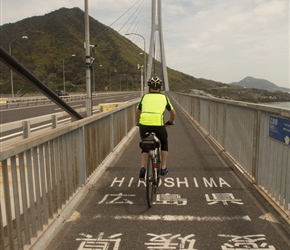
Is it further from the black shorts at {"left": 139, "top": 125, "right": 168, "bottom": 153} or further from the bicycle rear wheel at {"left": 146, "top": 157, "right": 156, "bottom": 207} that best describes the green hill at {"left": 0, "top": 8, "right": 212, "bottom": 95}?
the bicycle rear wheel at {"left": 146, "top": 157, "right": 156, "bottom": 207}

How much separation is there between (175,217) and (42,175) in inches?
74.1

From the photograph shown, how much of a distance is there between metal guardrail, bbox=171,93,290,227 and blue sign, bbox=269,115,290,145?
0.05 m

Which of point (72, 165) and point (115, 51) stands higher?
point (115, 51)

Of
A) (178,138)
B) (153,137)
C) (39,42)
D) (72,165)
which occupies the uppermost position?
(39,42)

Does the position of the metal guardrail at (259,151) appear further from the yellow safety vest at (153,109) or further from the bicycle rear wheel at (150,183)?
the bicycle rear wheel at (150,183)

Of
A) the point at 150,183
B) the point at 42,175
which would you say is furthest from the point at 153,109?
the point at 42,175

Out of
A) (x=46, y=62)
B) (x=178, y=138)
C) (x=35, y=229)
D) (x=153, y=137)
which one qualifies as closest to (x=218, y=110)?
(x=178, y=138)

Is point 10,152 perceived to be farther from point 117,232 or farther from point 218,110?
point 218,110

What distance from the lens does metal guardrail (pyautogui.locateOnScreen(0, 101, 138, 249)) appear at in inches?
114

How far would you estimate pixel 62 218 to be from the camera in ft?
13.3

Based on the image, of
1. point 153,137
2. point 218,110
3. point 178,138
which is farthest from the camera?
point 178,138

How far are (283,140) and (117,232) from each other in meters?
2.50

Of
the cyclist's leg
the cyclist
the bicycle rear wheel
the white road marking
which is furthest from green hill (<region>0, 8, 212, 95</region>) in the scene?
the white road marking

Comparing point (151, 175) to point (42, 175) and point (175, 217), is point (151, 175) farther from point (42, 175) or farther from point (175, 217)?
point (42, 175)
